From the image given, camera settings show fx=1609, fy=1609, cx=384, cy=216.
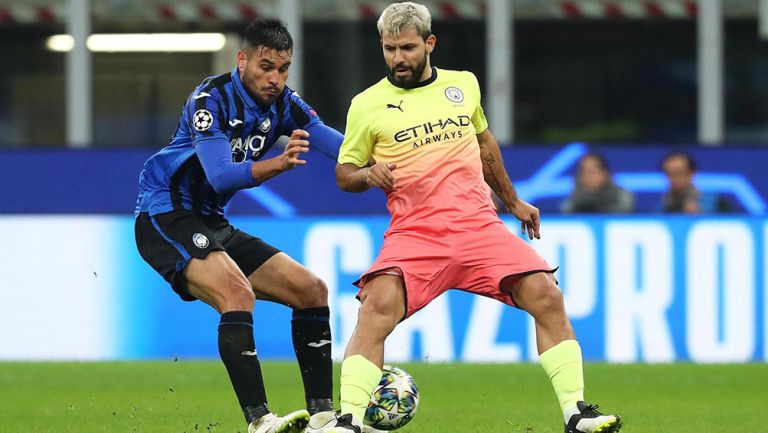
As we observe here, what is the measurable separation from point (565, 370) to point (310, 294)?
141cm

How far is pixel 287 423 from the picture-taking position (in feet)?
21.3

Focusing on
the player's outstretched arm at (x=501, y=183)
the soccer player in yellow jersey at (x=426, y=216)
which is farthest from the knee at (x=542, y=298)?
the player's outstretched arm at (x=501, y=183)

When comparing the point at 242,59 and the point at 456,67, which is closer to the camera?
the point at 242,59

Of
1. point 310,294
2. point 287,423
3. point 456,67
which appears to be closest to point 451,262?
point 287,423

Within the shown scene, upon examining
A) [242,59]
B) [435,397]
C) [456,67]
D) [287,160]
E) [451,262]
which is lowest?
[435,397]

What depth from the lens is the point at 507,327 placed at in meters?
11.7

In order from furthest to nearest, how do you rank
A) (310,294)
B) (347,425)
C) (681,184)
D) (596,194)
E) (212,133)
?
(596,194)
(681,184)
(310,294)
(212,133)
(347,425)

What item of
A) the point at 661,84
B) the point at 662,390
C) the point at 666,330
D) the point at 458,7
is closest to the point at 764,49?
the point at 661,84

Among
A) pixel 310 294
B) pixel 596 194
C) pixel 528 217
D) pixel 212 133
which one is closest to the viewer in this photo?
pixel 212 133

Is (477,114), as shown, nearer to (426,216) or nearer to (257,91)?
(426,216)

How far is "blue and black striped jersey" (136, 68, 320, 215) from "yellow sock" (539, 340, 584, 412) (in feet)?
5.07

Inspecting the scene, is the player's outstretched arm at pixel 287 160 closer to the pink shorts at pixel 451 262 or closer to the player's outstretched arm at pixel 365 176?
the player's outstretched arm at pixel 365 176

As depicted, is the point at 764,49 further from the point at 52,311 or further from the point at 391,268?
the point at 391,268

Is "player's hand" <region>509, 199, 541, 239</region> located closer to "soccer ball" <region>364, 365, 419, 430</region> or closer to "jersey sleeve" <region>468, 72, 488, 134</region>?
"jersey sleeve" <region>468, 72, 488, 134</region>
